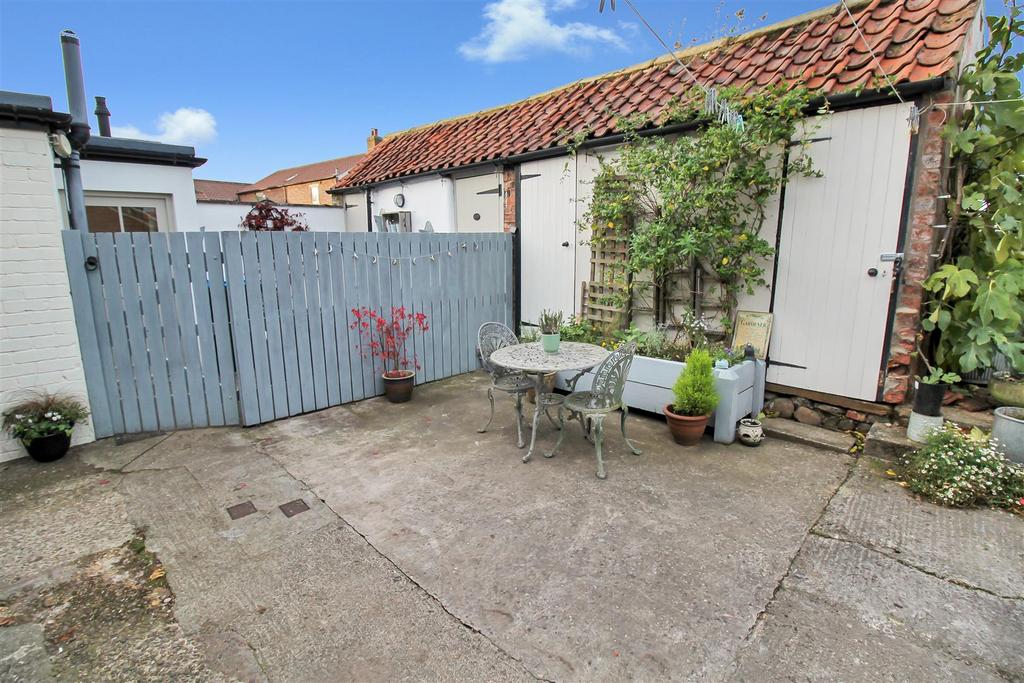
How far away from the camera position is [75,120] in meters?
4.25

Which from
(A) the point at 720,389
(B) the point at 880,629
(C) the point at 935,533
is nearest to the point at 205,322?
(A) the point at 720,389

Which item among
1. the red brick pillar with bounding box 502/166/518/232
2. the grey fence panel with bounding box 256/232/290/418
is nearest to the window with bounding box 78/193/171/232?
the grey fence panel with bounding box 256/232/290/418

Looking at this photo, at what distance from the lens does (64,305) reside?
380cm

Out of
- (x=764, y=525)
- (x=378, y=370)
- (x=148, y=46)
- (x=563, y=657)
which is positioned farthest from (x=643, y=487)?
(x=148, y=46)

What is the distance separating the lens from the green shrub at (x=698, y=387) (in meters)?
4.06

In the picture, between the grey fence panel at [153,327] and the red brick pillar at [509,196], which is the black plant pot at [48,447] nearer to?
the grey fence panel at [153,327]

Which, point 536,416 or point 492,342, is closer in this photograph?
point 536,416

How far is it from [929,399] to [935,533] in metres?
1.29

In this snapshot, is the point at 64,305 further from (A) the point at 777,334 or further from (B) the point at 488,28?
(B) the point at 488,28

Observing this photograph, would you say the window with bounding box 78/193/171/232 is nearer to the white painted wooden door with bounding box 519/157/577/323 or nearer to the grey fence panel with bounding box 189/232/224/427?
the grey fence panel with bounding box 189/232/224/427

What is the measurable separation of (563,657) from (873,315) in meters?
3.96

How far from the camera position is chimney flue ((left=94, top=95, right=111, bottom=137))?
7.44 metres

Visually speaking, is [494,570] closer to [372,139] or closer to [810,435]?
[810,435]

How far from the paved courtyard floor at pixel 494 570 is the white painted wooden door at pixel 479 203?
14.9 ft
